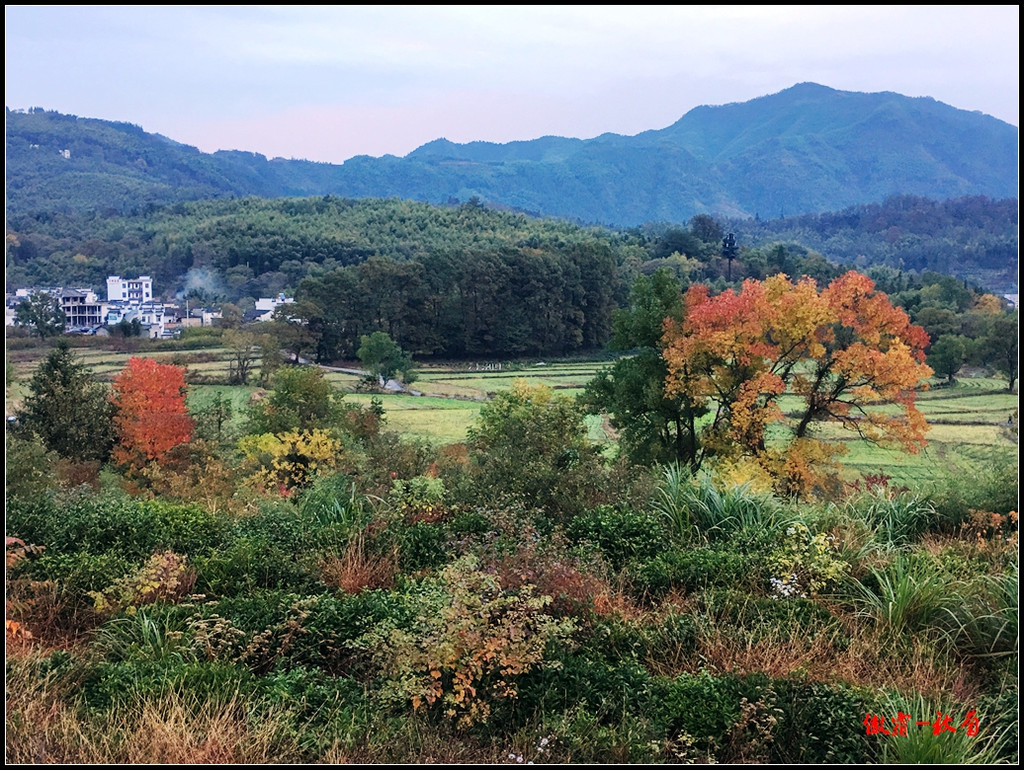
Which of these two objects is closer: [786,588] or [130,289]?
[786,588]

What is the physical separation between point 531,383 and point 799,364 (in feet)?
33.8

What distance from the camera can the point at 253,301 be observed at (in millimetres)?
65438

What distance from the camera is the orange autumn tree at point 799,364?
1513cm

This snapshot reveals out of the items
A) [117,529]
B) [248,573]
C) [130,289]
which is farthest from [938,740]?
[130,289]

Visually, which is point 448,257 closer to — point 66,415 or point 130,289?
point 130,289

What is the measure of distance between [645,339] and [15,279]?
183 ft

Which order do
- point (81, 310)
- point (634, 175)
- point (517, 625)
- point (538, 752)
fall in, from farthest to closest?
point (634, 175)
point (81, 310)
point (517, 625)
point (538, 752)

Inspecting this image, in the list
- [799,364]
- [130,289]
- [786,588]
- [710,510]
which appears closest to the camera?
[786,588]

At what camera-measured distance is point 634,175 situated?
656ft

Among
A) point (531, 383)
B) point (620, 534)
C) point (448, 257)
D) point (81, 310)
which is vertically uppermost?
point (448, 257)

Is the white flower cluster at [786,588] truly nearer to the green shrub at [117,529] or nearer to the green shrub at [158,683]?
the green shrub at [158,683]

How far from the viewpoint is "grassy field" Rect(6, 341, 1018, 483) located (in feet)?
78.3

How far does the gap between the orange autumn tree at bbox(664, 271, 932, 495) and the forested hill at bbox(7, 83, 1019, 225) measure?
76.6 m

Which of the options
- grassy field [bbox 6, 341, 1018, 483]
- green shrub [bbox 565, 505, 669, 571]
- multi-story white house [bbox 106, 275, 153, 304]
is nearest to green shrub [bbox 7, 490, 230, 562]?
green shrub [bbox 565, 505, 669, 571]
